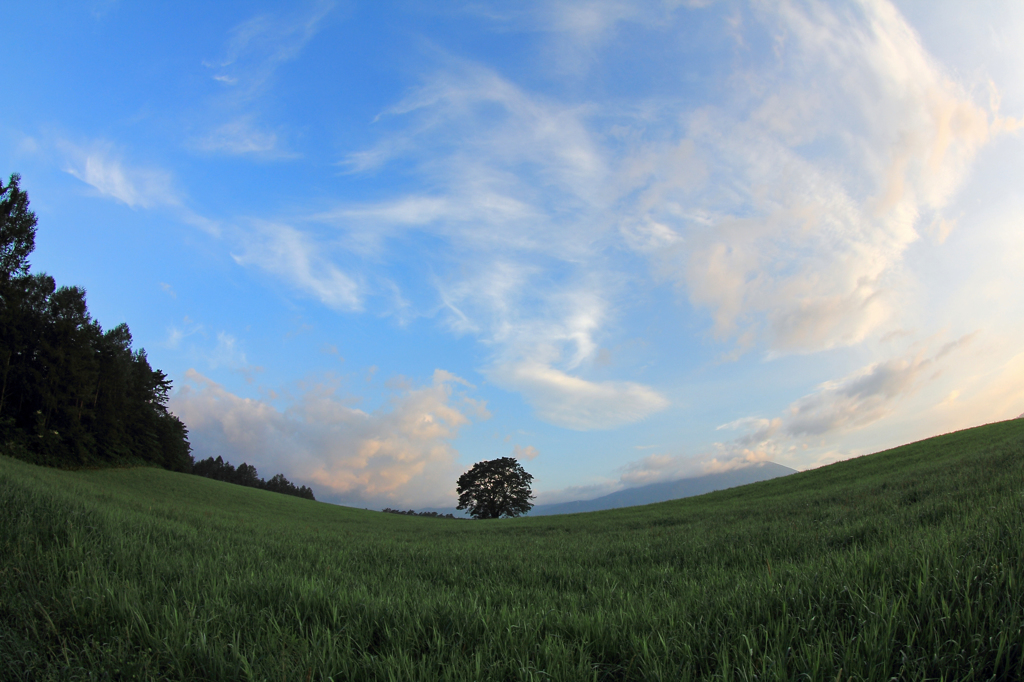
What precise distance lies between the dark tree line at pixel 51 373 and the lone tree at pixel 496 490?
51.2 meters

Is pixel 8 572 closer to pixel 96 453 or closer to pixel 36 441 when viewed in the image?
pixel 36 441

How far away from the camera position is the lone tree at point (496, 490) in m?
82.5

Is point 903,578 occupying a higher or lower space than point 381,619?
higher

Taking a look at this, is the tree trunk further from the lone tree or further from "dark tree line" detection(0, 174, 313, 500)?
the lone tree

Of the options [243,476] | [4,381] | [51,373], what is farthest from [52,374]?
[243,476]

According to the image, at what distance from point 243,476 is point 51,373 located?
97.1 m

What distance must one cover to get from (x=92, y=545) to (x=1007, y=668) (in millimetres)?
7593


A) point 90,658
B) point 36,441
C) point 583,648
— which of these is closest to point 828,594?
point 583,648

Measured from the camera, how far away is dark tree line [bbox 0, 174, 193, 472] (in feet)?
134

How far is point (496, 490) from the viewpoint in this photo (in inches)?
3280

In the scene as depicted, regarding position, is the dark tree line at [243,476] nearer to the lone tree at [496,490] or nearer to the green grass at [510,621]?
the lone tree at [496,490]

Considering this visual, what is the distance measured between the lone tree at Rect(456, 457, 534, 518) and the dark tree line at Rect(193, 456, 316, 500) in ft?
177

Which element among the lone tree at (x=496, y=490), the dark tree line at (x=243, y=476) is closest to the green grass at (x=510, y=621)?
the lone tree at (x=496, y=490)

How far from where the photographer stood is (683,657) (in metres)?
2.38
